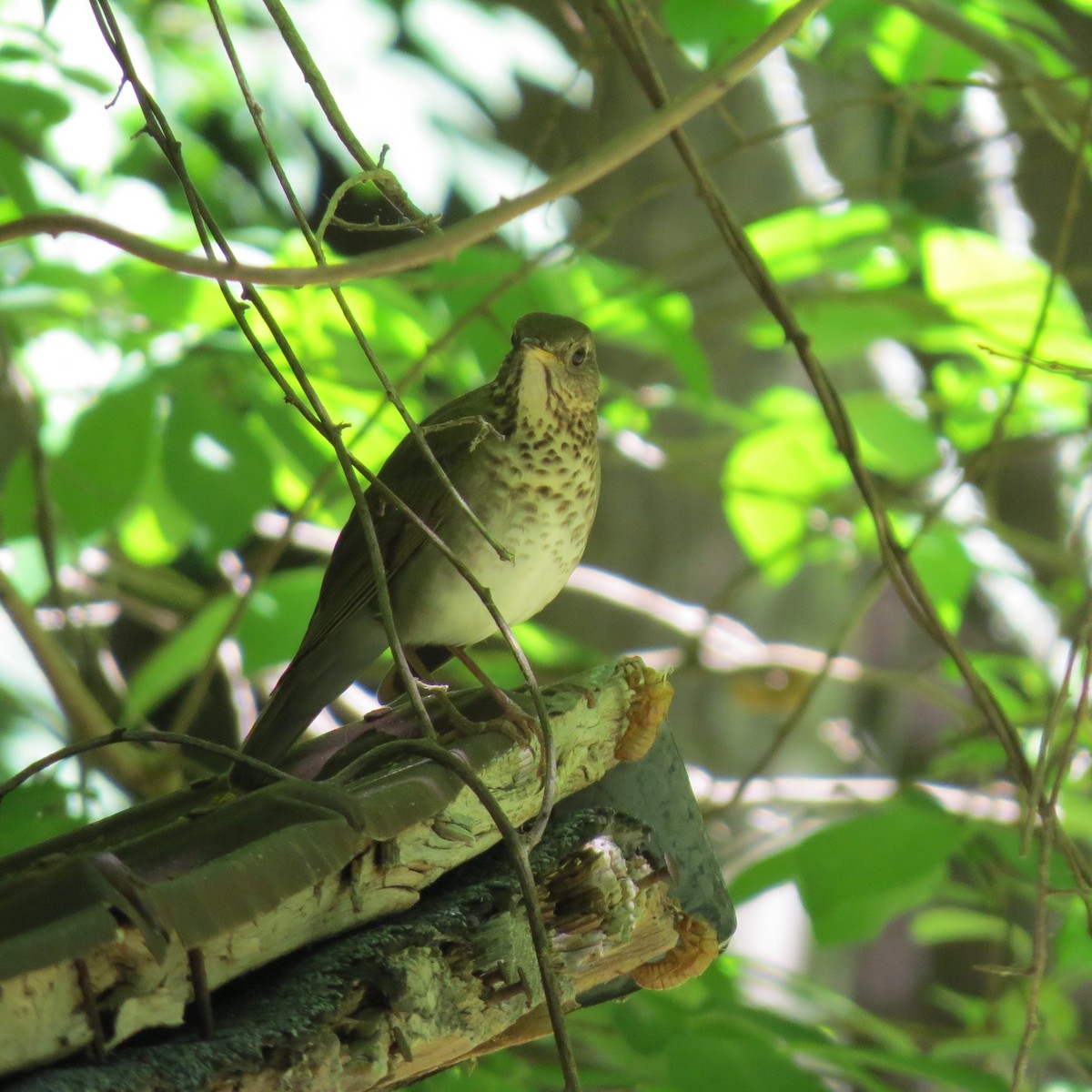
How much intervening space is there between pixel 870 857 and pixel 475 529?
31.4 inches

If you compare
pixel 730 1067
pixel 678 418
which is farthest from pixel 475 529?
pixel 678 418

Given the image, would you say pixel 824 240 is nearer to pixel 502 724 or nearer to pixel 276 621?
pixel 276 621

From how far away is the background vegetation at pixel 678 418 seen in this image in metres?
2.04

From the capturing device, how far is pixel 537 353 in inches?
89.7

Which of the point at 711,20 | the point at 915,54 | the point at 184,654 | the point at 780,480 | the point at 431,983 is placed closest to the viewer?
the point at 431,983

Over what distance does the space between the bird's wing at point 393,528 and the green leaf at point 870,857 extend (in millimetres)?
781

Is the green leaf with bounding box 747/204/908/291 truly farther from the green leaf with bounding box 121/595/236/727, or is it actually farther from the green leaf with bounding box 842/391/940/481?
the green leaf with bounding box 121/595/236/727

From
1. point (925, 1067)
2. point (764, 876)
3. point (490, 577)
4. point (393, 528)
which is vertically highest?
point (393, 528)

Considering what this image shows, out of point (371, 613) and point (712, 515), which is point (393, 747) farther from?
point (712, 515)

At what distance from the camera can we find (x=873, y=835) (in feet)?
6.72

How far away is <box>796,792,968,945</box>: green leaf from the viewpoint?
200 centimetres

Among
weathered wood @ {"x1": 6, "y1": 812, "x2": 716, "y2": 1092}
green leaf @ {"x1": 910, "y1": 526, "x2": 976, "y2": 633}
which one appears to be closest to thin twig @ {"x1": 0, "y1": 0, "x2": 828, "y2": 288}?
weathered wood @ {"x1": 6, "y1": 812, "x2": 716, "y2": 1092}

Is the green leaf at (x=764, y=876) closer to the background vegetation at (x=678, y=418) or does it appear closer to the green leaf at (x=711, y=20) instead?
the background vegetation at (x=678, y=418)

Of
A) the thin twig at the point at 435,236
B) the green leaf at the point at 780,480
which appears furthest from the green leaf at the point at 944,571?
the thin twig at the point at 435,236
